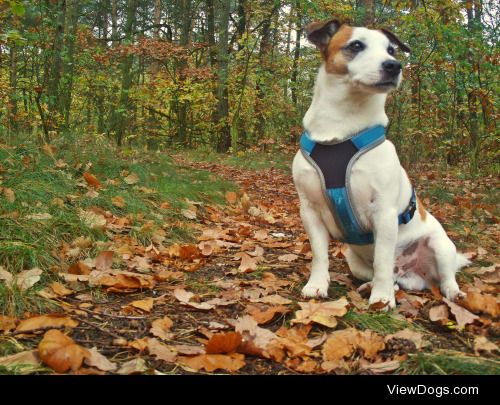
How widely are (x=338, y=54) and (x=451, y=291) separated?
161 centimetres

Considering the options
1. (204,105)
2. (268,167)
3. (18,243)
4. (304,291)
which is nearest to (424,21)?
(268,167)

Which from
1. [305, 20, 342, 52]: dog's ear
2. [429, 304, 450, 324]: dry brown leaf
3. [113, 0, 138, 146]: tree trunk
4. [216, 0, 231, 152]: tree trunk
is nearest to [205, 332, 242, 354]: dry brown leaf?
[429, 304, 450, 324]: dry brown leaf

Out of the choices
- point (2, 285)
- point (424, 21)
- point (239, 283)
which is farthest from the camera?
point (424, 21)

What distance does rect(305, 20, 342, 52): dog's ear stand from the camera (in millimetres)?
3113

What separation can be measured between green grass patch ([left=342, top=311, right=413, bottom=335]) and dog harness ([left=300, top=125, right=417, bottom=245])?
603 millimetres

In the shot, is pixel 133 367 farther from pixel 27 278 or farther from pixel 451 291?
pixel 451 291

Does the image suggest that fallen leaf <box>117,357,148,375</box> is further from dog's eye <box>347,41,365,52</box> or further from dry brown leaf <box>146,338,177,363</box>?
dog's eye <box>347,41,365,52</box>

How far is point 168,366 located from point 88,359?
0.31m

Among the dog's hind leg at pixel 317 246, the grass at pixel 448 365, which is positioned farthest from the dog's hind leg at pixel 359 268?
the grass at pixel 448 365

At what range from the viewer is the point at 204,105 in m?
17.4

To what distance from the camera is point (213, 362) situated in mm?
1977

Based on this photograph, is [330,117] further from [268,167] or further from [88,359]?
[268,167]

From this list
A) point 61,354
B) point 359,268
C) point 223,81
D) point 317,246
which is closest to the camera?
point 61,354

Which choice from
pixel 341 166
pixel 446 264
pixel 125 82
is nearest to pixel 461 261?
pixel 446 264
